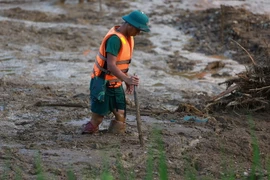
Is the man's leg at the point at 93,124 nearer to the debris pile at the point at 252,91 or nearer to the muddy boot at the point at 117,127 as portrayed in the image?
the muddy boot at the point at 117,127

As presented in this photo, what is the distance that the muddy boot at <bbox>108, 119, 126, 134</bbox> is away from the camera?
711 centimetres

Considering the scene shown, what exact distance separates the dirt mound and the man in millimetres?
6218

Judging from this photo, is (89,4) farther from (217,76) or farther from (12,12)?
(217,76)

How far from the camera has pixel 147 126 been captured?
771 cm

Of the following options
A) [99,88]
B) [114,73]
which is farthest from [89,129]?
[114,73]

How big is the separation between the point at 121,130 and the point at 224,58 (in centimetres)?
697

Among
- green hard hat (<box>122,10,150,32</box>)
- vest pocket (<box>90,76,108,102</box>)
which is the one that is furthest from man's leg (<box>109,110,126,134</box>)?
green hard hat (<box>122,10,150,32</box>)

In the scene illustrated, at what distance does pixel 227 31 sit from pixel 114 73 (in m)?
9.06

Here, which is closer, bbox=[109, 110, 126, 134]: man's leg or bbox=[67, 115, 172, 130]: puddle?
bbox=[109, 110, 126, 134]: man's leg

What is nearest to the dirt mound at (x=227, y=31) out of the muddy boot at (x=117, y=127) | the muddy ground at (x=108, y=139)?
the muddy ground at (x=108, y=139)

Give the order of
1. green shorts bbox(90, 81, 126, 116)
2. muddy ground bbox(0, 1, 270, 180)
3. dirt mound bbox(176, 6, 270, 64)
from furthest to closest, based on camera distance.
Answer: dirt mound bbox(176, 6, 270, 64), green shorts bbox(90, 81, 126, 116), muddy ground bbox(0, 1, 270, 180)

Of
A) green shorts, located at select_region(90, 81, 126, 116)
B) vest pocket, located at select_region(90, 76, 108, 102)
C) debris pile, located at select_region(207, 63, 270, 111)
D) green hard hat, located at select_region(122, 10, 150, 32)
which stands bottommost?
debris pile, located at select_region(207, 63, 270, 111)

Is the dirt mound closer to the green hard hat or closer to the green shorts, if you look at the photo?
the green shorts

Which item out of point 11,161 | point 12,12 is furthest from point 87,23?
Result: point 11,161
